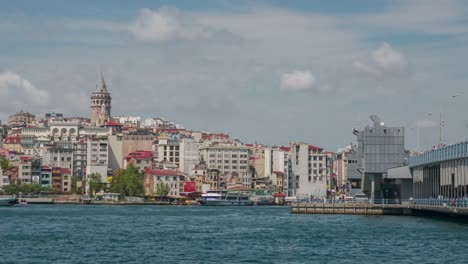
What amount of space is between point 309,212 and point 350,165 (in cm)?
926

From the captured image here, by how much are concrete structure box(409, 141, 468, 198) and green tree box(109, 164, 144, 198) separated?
102m

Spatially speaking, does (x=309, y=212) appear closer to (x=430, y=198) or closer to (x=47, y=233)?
(x=430, y=198)

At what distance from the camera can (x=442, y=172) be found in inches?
3157

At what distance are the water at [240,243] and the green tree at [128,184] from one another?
11132 cm

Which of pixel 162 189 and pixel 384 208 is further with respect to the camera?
pixel 162 189

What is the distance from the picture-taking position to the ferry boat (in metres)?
178

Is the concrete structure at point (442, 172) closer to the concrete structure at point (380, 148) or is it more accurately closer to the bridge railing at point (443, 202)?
the bridge railing at point (443, 202)

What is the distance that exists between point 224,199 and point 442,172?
10245 cm

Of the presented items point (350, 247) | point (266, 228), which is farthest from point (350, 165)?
point (350, 247)

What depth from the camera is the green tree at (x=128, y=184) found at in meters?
191

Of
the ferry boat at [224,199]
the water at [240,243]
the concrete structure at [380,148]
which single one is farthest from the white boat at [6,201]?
the water at [240,243]

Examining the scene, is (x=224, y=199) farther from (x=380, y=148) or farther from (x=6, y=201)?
(x=380, y=148)

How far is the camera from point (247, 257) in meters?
A: 48.0

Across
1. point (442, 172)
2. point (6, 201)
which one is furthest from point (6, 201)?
point (442, 172)
